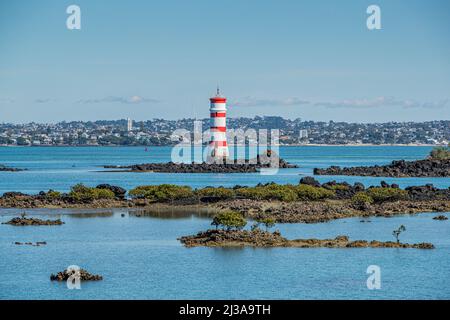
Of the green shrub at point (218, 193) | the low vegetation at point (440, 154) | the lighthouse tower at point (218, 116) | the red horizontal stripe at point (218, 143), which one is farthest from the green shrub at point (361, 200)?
the low vegetation at point (440, 154)

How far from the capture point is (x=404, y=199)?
5675 cm

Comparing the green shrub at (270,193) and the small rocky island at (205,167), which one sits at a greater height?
the green shrub at (270,193)

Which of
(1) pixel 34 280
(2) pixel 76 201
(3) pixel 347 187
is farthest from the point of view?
(3) pixel 347 187

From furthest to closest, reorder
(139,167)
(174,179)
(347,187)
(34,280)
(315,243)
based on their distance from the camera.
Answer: (139,167) < (174,179) < (347,187) < (315,243) < (34,280)

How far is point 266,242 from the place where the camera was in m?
38.2

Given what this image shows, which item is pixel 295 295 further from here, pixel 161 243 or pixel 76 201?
pixel 76 201

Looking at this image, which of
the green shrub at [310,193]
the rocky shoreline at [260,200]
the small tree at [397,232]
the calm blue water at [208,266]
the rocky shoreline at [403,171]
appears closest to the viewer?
the calm blue water at [208,266]

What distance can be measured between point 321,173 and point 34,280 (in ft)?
215

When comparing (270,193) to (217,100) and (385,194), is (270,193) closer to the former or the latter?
(385,194)

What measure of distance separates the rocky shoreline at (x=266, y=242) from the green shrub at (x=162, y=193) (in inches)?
663

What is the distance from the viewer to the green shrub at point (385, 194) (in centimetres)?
5588

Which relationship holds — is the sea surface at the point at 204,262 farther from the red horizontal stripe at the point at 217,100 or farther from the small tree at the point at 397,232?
the red horizontal stripe at the point at 217,100

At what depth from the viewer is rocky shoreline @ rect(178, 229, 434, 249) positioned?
3788 centimetres
